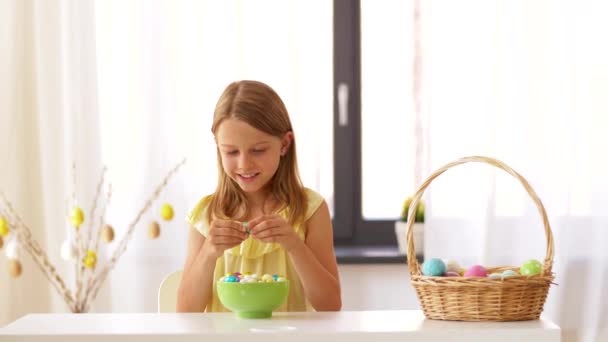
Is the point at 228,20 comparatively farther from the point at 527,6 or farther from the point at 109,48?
the point at 527,6

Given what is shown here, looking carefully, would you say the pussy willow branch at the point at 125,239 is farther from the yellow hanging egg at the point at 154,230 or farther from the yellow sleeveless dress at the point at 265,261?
the yellow sleeveless dress at the point at 265,261

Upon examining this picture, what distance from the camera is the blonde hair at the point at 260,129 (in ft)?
6.36

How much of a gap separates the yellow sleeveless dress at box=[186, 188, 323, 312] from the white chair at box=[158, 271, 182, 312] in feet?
0.51

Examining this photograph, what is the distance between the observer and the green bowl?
162 cm

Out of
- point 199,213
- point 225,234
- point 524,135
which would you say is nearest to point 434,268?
point 225,234

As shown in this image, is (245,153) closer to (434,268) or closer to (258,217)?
(258,217)

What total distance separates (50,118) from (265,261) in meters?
1.29

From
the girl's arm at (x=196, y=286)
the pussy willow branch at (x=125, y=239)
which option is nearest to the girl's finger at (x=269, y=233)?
the girl's arm at (x=196, y=286)

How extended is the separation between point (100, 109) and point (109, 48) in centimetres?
21

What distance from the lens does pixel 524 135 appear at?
303 cm

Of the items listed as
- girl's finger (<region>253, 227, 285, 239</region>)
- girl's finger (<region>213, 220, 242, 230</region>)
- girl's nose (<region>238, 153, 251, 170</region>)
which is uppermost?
girl's nose (<region>238, 153, 251, 170</region>)

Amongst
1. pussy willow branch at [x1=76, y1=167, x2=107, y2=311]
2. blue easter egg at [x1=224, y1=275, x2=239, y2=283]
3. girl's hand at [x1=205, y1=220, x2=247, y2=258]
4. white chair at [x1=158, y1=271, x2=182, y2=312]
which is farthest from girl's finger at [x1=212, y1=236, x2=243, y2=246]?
pussy willow branch at [x1=76, y1=167, x2=107, y2=311]

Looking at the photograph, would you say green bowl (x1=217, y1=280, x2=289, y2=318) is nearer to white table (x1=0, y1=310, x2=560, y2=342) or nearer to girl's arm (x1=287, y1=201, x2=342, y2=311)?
white table (x1=0, y1=310, x2=560, y2=342)

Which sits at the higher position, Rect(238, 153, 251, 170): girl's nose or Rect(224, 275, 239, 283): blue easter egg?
Rect(238, 153, 251, 170): girl's nose
